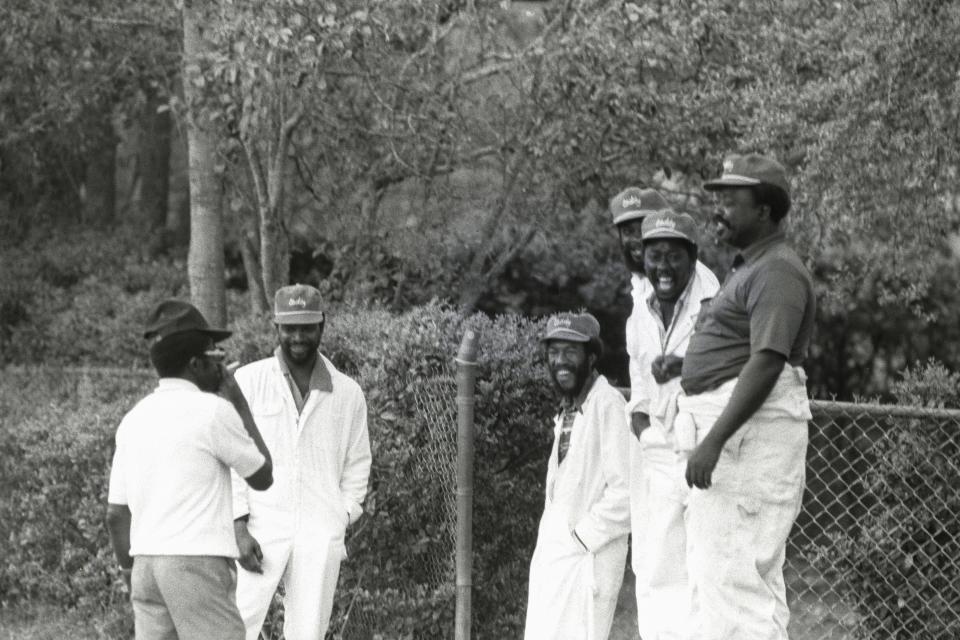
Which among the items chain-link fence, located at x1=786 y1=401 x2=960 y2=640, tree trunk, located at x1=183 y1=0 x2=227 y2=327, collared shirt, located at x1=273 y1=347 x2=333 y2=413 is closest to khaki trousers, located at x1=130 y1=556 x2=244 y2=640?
collared shirt, located at x1=273 y1=347 x2=333 y2=413

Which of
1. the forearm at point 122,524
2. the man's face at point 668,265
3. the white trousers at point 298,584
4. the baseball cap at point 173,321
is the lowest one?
the white trousers at point 298,584

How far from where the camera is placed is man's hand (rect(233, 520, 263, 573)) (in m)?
6.39

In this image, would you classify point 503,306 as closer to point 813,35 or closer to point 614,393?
point 813,35

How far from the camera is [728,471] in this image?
5.35 metres

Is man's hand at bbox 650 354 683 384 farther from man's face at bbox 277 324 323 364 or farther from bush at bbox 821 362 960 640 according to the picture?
man's face at bbox 277 324 323 364

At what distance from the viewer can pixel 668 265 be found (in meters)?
6.08

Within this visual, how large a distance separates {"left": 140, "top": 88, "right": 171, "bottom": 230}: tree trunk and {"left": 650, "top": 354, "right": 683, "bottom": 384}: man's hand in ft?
32.6

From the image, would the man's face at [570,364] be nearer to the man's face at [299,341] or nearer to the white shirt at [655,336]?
the white shirt at [655,336]

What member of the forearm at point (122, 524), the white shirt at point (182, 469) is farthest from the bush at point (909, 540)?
the forearm at point (122, 524)

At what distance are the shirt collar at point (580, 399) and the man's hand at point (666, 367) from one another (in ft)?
1.16

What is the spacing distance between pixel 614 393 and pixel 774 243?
1.19 m

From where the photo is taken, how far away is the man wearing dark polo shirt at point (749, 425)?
5188 mm

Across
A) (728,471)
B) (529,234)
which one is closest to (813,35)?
(529,234)

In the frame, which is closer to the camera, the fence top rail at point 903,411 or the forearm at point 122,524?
the forearm at point 122,524
